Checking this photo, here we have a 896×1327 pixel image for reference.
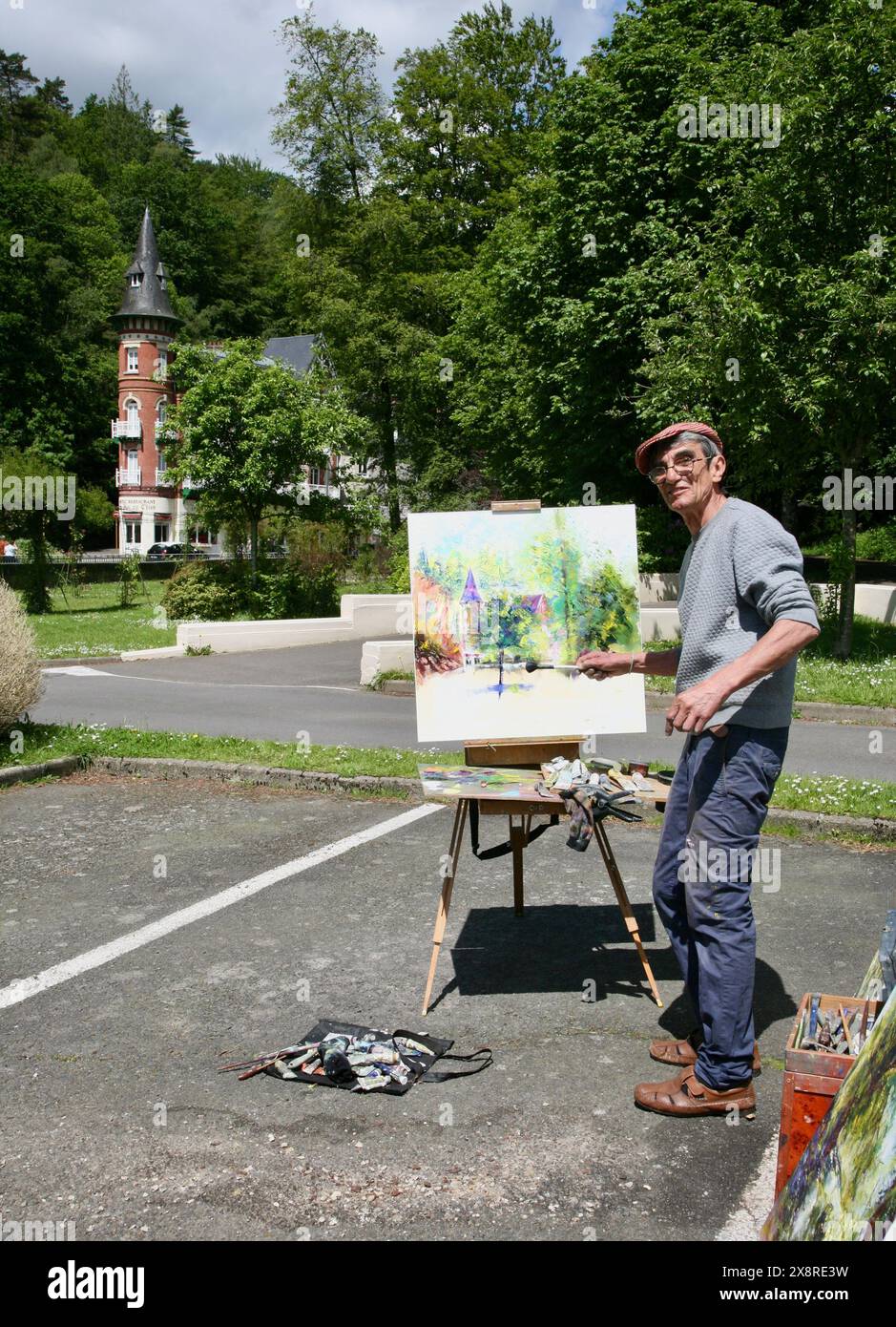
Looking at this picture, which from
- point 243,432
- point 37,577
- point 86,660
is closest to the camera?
point 86,660

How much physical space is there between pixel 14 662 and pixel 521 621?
6.23m

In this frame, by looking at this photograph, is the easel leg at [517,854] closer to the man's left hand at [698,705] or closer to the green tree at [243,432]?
the man's left hand at [698,705]

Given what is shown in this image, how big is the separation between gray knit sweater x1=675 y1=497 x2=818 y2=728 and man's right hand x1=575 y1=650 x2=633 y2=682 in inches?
38.5

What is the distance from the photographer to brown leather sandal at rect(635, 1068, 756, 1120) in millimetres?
4160

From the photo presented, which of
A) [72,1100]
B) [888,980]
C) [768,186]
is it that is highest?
[768,186]

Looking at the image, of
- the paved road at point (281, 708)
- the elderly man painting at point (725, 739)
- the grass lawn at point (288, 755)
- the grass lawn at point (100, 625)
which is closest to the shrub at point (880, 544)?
the grass lawn at point (100, 625)

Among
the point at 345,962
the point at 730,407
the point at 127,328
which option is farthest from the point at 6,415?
the point at 345,962

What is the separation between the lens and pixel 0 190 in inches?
2376

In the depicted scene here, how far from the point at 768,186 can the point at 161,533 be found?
57121 mm

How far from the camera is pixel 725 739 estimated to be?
4188 millimetres

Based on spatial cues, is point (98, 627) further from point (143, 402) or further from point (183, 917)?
point (143, 402)

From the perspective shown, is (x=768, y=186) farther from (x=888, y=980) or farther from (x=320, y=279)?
(x=320, y=279)

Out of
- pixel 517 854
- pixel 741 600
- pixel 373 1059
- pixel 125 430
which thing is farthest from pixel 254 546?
pixel 125 430
